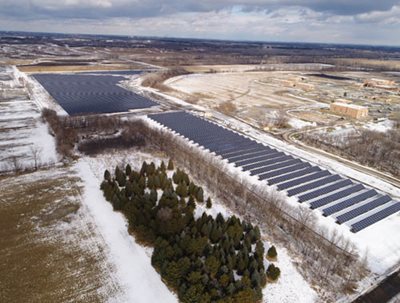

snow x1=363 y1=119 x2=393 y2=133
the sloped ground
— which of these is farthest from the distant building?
the sloped ground

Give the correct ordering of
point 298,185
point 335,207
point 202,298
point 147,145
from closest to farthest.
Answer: point 202,298
point 335,207
point 298,185
point 147,145

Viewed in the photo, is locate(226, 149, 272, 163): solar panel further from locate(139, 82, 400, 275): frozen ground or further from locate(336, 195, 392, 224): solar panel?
locate(336, 195, 392, 224): solar panel

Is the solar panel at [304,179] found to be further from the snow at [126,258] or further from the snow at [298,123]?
the snow at [298,123]

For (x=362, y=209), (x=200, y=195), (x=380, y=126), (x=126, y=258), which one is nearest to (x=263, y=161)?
(x=200, y=195)

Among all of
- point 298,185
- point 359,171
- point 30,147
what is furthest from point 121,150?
point 359,171

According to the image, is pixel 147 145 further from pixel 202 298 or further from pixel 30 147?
pixel 202 298

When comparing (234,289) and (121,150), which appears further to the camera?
(121,150)
